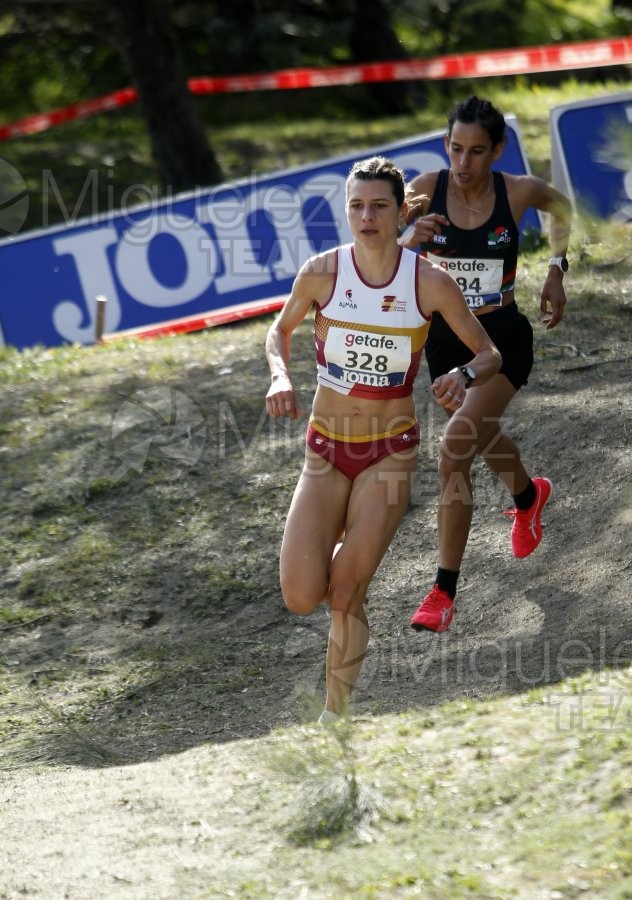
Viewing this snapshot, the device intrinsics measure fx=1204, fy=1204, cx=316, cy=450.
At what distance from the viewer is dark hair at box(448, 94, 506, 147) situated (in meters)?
5.23

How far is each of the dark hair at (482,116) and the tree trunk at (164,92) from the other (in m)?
9.21

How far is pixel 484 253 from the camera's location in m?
5.46

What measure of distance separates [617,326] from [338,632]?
4.52 metres

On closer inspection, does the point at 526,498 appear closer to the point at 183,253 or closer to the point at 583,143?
the point at 583,143

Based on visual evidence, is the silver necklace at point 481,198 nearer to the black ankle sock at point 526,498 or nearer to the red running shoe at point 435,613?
the black ankle sock at point 526,498

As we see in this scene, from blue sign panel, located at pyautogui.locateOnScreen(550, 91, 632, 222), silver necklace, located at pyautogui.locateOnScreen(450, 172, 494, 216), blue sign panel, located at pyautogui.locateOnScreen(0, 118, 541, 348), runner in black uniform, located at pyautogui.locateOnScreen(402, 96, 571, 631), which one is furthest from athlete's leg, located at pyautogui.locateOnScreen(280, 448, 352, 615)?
blue sign panel, located at pyautogui.locateOnScreen(550, 91, 632, 222)

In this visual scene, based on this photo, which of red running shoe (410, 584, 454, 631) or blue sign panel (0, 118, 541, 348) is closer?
red running shoe (410, 584, 454, 631)

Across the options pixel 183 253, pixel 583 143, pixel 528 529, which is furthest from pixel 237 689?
pixel 583 143

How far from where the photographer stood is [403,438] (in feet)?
15.5

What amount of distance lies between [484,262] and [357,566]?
170cm

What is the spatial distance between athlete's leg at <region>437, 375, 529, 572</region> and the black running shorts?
0.13 m

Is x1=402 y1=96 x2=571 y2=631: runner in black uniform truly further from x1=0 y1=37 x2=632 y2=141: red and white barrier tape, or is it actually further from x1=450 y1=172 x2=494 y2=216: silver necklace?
x1=0 y1=37 x2=632 y2=141: red and white barrier tape

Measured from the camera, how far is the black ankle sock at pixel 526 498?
5.72 m

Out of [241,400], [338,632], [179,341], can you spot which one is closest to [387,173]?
[338,632]
